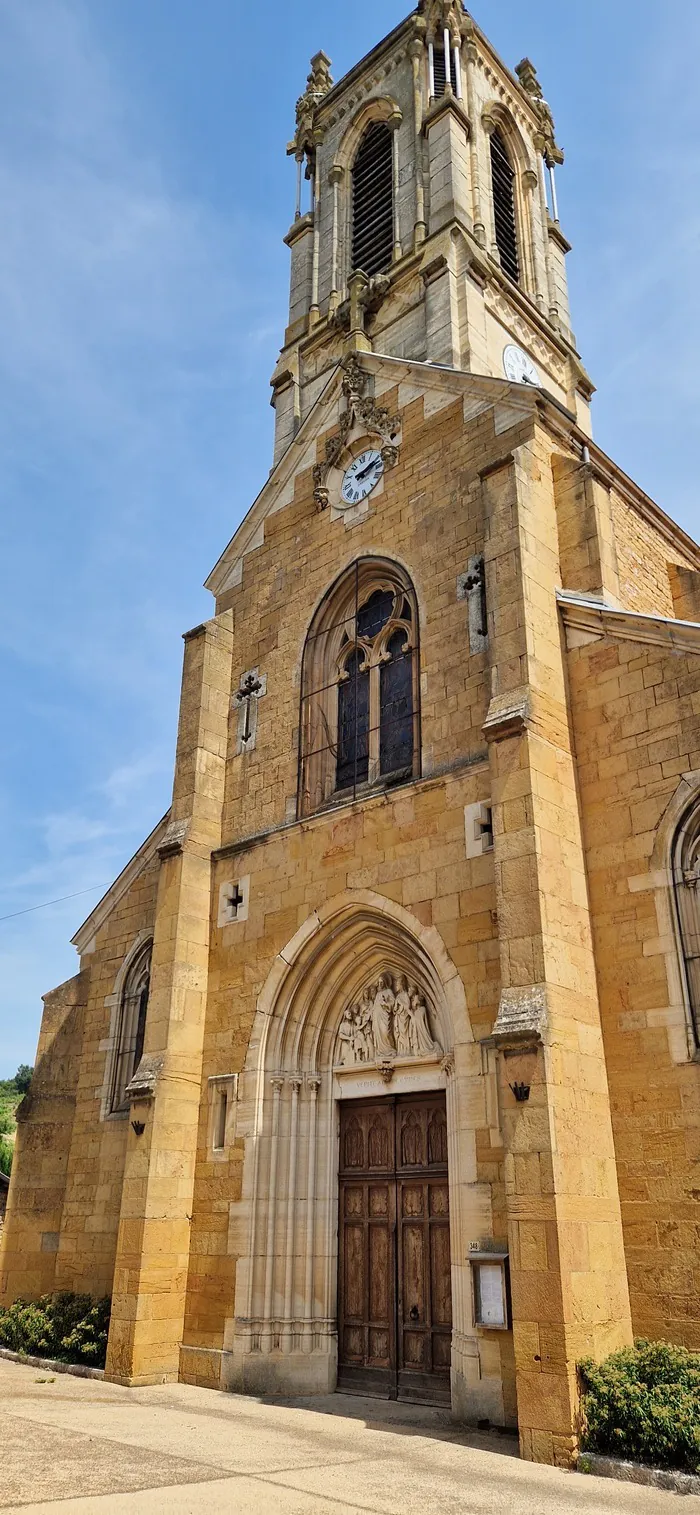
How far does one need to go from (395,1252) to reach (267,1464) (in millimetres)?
3719

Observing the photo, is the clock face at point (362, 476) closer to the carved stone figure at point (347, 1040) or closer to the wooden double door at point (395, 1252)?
the carved stone figure at point (347, 1040)

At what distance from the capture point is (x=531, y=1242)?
8.74 meters

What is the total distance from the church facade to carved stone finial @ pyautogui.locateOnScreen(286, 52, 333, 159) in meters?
8.52

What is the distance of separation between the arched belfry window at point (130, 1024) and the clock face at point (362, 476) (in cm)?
696

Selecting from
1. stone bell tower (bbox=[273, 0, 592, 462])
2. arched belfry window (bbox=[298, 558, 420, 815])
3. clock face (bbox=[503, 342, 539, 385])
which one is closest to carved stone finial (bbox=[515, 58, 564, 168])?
stone bell tower (bbox=[273, 0, 592, 462])

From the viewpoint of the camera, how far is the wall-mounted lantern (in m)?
9.24

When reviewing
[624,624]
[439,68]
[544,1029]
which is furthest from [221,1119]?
[439,68]

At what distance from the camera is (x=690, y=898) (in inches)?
387

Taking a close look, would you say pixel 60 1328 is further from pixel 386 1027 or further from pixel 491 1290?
pixel 491 1290

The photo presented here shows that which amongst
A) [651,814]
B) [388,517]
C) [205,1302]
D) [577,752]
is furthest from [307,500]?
[205,1302]

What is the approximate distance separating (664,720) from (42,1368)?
10.3 meters

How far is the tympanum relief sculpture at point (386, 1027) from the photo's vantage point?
11.8 m

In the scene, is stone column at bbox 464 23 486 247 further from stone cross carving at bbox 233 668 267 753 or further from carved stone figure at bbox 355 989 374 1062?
carved stone figure at bbox 355 989 374 1062

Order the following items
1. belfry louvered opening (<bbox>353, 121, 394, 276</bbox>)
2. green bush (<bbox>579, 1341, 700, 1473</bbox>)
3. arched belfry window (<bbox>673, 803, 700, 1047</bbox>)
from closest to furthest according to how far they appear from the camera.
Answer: green bush (<bbox>579, 1341, 700, 1473</bbox>) < arched belfry window (<bbox>673, 803, 700, 1047</bbox>) < belfry louvered opening (<bbox>353, 121, 394, 276</bbox>)
